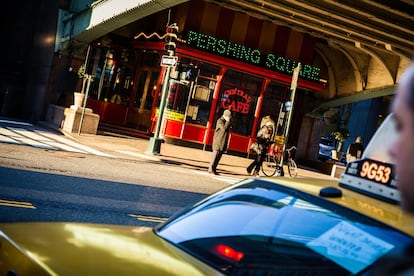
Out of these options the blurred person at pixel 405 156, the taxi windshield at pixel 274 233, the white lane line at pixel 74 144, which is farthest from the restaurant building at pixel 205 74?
the blurred person at pixel 405 156

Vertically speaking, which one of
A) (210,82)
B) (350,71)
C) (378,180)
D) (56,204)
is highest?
(350,71)

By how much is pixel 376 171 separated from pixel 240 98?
21.6 meters

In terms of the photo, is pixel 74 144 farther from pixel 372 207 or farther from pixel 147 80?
pixel 372 207

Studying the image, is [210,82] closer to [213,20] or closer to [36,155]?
[213,20]

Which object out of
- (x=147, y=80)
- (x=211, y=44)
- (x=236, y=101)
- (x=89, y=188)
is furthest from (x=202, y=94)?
(x=89, y=188)

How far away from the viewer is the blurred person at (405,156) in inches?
32.5

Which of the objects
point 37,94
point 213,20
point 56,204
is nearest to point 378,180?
point 56,204

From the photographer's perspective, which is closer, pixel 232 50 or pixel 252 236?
pixel 252 236

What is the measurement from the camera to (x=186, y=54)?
21.9 meters

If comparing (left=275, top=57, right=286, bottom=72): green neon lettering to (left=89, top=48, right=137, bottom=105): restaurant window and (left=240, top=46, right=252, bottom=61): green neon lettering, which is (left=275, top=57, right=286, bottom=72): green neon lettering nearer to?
(left=240, top=46, right=252, bottom=61): green neon lettering

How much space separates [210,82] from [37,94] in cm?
852

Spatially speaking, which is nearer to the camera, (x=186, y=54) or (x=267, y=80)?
(x=186, y=54)

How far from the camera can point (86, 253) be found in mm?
2270

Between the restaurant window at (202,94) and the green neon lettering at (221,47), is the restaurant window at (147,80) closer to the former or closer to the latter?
the restaurant window at (202,94)
